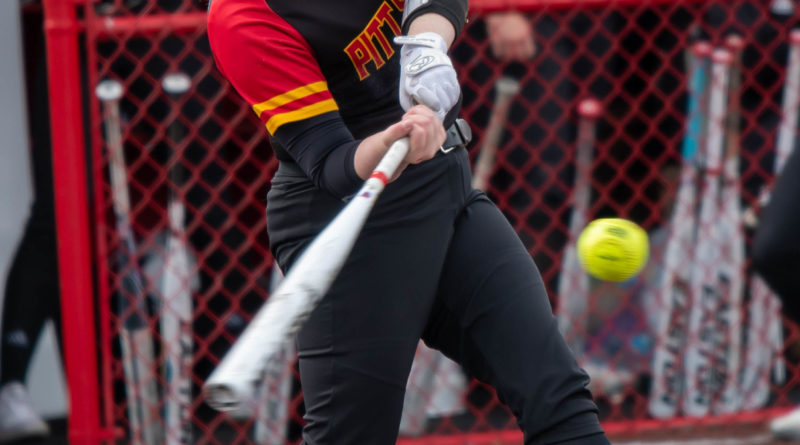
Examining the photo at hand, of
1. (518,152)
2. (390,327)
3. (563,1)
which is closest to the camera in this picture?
(390,327)

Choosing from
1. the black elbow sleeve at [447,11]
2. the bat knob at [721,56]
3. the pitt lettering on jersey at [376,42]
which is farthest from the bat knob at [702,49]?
the pitt lettering on jersey at [376,42]

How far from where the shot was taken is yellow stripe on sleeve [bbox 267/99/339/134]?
1795 mm

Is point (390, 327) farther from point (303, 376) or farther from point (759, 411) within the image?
point (759, 411)

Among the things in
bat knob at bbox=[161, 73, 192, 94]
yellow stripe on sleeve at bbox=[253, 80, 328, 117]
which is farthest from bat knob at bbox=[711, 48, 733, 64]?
yellow stripe on sleeve at bbox=[253, 80, 328, 117]

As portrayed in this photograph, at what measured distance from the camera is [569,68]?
3555mm

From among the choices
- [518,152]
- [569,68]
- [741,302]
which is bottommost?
[741,302]

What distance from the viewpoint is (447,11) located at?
1.91 m

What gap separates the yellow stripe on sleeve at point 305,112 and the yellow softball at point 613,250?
798 mm

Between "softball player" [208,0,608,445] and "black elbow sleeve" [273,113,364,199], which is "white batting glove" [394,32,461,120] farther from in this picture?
"black elbow sleeve" [273,113,364,199]

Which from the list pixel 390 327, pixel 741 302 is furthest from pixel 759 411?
pixel 390 327

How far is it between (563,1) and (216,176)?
1.15 meters

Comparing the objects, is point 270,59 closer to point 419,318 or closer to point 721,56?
point 419,318

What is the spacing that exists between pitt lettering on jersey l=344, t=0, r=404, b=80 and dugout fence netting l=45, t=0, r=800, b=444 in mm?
1253

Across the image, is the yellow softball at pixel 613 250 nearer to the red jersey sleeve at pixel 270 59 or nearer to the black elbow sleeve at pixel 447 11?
the black elbow sleeve at pixel 447 11
